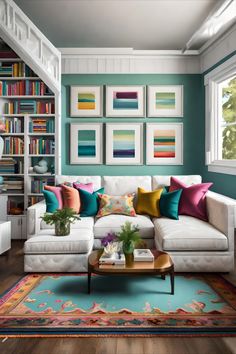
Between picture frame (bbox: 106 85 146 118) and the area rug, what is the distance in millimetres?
2904

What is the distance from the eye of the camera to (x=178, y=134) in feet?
18.8

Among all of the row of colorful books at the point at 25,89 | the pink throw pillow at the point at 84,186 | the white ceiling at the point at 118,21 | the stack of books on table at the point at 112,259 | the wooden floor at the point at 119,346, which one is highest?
the white ceiling at the point at 118,21

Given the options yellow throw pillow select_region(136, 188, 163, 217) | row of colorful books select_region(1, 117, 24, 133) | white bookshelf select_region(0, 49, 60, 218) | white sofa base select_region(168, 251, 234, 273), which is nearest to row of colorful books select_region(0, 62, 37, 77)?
white bookshelf select_region(0, 49, 60, 218)

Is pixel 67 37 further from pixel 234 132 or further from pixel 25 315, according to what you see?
pixel 25 315

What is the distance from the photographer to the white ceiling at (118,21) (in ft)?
13.2

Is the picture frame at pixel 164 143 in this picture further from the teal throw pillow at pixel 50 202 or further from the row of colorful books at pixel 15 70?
the row of colorful books at pixel 15 70

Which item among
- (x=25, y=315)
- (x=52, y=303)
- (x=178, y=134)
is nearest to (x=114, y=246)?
(x=52, y=303)

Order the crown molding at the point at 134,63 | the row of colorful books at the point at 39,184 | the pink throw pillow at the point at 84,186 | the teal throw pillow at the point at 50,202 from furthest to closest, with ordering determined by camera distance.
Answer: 1. the crown molding at the point at 134,63
2. the row of colorful books at the point at 39,184
3. the pink throw pillow at the point at 84,186
4. the teal throw pillow at the point at 50,202

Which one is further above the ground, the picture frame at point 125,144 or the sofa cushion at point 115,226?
A: the picture frame at point 125,144

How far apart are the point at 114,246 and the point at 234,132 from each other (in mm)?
2637

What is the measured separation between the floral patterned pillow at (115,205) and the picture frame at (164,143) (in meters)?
1.23

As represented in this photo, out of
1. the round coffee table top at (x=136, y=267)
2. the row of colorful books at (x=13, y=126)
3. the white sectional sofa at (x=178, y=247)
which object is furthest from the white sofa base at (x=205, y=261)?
the row of colorful books at (x=13, y=126)

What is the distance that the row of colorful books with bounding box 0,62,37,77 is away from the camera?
5.40 metres

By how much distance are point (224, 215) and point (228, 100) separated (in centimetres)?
207
